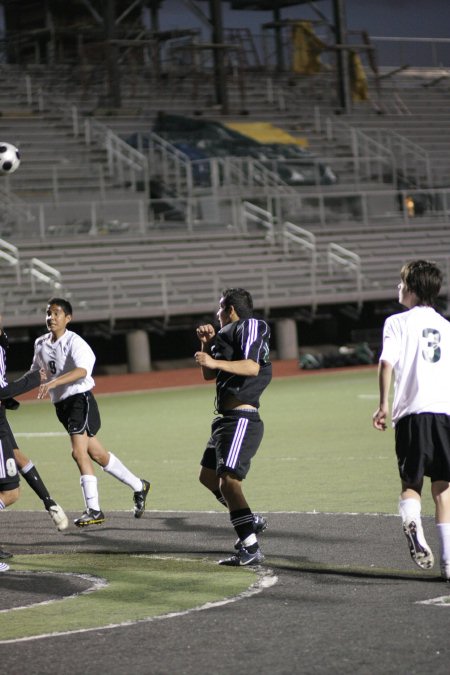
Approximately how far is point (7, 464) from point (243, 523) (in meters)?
1.79

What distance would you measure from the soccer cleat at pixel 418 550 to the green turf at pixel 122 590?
99 cm

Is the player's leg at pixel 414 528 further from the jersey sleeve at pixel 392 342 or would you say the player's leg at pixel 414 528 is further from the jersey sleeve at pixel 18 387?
the jersey sleeve at pixel 18 387

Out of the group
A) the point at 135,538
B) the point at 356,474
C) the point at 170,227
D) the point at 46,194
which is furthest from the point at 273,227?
the point at 135,538

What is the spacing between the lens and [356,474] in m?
12.5

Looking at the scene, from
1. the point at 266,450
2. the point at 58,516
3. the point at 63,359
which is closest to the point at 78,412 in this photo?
the point at 63,359

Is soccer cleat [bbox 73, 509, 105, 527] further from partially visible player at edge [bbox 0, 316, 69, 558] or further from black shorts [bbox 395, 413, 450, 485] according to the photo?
black shorts [bbox 395, 413, 450, 485]

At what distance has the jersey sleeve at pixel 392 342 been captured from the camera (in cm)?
739

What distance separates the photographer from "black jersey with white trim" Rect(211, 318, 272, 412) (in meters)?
8.27

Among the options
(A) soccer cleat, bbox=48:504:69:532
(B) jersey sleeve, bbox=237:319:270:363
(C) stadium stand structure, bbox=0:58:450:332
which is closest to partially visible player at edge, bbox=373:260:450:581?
(B) jersey sleeve, bbox=237:319:270:363

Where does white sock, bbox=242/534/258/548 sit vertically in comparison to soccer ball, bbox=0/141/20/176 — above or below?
below

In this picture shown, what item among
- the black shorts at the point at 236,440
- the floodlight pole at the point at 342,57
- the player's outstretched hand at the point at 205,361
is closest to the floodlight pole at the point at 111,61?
the floodlight pole at the point at 342,57

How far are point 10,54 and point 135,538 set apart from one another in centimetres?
3376

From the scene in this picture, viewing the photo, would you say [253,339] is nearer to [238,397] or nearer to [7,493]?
[238,397]

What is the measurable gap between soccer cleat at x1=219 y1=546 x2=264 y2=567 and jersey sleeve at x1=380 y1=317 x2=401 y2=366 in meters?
1.57
